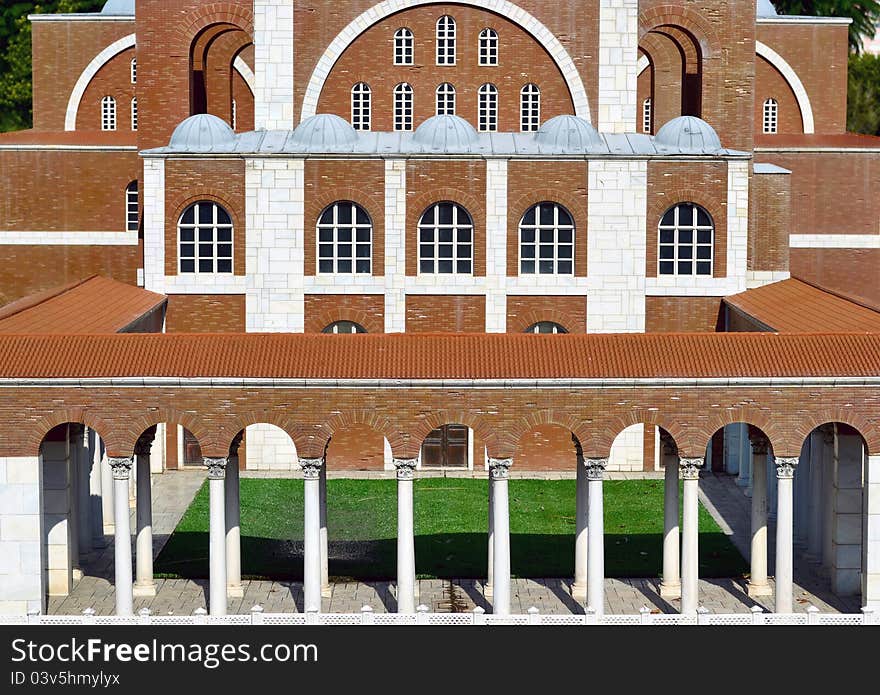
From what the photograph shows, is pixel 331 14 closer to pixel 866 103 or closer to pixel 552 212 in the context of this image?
pixel 552 212

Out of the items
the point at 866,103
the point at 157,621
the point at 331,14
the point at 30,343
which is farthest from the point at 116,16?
the point at 866,103

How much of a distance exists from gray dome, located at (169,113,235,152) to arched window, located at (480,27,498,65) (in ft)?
31.1

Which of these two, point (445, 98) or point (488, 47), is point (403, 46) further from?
point (488, 47)

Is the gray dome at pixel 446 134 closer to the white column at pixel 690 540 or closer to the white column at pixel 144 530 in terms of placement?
the white column at pixel 144 530

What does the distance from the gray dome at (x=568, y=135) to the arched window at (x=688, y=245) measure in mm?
3490

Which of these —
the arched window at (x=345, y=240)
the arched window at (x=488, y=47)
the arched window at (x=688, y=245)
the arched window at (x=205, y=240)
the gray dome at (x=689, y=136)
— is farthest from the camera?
the arched window at (x=488, y=47)

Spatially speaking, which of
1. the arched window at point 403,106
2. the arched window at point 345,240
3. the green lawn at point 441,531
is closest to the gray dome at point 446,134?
the arched window at point 345,240

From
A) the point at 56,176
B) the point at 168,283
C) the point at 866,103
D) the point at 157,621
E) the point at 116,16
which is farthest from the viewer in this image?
the point at 866,103

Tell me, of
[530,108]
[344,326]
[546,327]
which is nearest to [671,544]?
[546,327]

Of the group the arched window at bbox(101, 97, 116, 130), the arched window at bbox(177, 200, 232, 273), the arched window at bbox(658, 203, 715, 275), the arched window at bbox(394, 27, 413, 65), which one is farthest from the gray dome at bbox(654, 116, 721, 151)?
the arched window at bbox(101, 97, 116, 130)

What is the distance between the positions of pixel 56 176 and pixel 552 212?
2109 centimetres

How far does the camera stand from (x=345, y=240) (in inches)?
2287

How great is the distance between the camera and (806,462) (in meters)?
48.8

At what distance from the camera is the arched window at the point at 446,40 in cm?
6184
